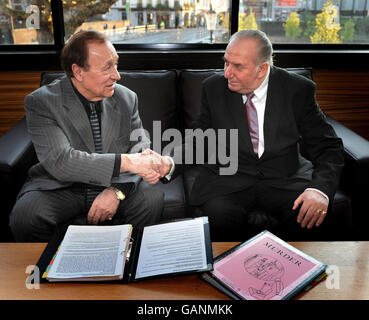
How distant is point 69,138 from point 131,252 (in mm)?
A: 748

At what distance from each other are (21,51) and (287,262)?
7.89 ft

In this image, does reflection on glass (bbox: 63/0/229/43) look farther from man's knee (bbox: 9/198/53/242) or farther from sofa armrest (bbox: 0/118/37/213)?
man's knee (bbox: 9/198/53/242)

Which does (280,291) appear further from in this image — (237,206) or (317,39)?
(317,39)

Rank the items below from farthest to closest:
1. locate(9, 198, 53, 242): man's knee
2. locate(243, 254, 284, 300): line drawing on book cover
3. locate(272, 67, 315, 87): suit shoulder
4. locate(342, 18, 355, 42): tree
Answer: locate(342, 18, 355, 42): tree
locate(272, 67, 315, 87): suit shoulder
locate(9, 198, 53, 242): man's knee
locate(243, 254, 284, 300): line drawing on book cover

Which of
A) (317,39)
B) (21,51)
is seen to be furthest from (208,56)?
(21,51)

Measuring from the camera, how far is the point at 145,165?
5.94 feet

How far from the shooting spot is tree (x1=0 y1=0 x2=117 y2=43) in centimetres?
270

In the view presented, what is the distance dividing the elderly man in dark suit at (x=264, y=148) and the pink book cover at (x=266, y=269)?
1.68 ft

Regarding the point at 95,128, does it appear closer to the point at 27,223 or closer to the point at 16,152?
the point at 16,152

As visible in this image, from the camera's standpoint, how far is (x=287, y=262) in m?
1.29

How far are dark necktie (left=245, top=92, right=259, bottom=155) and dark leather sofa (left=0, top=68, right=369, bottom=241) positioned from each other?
417 millimetres

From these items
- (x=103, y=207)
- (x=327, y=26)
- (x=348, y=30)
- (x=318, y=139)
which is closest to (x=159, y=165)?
(x=103, y=207)

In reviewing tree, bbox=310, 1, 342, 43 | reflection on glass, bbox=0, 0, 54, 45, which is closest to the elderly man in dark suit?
tree, bbox=310, 1, 342, 43

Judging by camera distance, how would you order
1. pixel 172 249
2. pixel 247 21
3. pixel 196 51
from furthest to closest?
pixel 247 21, pixel 196 51, pixel 172 249
